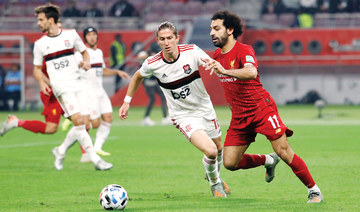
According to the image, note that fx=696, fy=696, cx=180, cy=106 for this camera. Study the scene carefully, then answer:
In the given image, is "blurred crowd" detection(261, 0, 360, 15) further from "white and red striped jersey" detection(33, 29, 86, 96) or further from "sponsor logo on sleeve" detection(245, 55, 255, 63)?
"sponsor logo on sleeve" detection(245, 55, 255, 63)

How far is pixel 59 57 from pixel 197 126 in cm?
358

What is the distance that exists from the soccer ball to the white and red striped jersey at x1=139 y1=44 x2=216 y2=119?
4.90 ft

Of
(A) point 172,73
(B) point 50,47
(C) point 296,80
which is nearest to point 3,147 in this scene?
(B) point 50,47

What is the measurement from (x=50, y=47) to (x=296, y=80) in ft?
65.4

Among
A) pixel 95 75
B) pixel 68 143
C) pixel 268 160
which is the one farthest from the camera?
pixel 95 75

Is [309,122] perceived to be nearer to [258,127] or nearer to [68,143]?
[68,143]

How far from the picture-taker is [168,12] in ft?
106

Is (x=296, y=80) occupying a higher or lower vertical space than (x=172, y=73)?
lower

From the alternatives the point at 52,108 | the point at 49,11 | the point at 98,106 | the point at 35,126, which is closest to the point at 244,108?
the point at 49,11

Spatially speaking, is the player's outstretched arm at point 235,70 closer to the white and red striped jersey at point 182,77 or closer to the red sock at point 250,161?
the white and red striped jersey at point 182,77

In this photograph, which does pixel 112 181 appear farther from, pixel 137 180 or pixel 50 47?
pixel 50 47

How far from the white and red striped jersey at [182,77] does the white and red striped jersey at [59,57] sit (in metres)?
2.96

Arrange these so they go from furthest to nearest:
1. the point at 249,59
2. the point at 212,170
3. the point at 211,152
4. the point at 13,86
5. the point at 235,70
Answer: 1. the point at 13,86
2. the point at 212,170
3. the point at 211,152
4. the point at 249,59
5. the point at 235,70

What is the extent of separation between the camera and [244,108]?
310 inches
